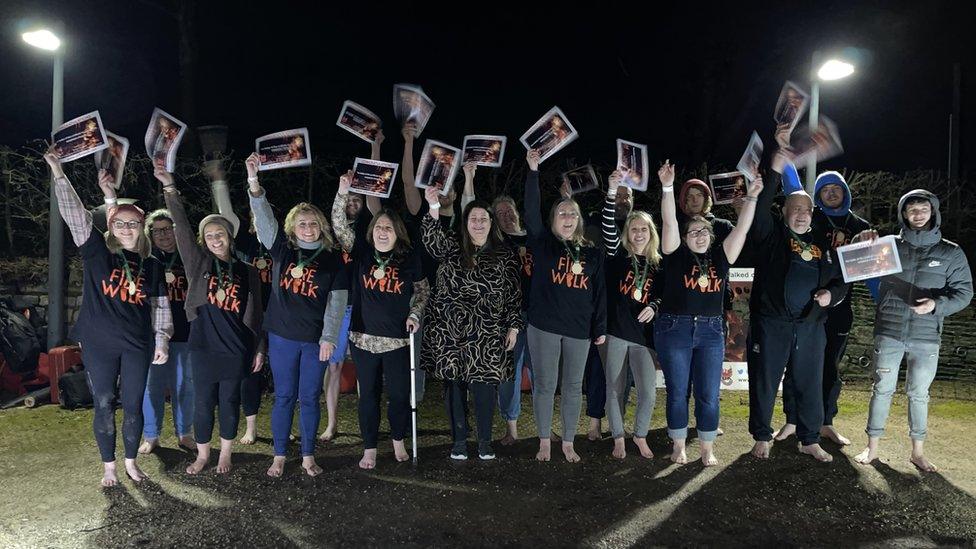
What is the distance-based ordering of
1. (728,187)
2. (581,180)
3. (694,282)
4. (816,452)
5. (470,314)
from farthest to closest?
(581,180), (728,187), (816,452), (694,282), (470,314)

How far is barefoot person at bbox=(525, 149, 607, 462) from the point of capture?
486 cm

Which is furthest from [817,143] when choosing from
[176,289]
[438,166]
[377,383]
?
[176,289]

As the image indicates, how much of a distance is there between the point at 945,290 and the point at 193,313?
545 cm

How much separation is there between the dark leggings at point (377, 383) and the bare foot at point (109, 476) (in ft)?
5.42

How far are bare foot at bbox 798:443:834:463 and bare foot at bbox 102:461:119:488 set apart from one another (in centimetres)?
508

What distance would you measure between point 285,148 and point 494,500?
306cm

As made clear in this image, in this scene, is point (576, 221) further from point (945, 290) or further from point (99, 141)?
point (99, 141)

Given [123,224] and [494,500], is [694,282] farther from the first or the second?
[123,224]

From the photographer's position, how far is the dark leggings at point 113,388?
169 inches

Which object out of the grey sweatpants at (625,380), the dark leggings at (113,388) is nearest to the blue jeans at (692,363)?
the grey sweatpants at (625,380)

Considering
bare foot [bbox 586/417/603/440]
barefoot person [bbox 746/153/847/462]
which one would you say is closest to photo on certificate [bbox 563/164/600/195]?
barefoot person [bbox 746/153/847/462]

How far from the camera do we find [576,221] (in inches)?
193

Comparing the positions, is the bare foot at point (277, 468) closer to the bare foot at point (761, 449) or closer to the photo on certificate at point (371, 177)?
the photo on certificate at point (371, 177)

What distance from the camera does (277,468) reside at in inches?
180
